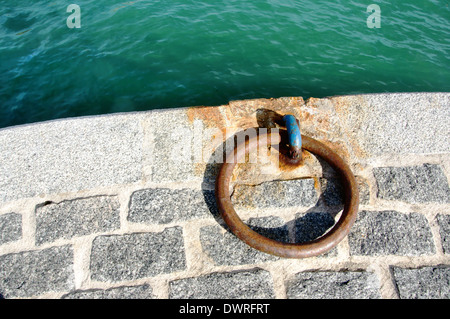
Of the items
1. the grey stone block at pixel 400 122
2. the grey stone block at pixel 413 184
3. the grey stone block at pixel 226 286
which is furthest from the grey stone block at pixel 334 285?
the grey stone block at pixel 400 122

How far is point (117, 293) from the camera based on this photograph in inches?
92.0

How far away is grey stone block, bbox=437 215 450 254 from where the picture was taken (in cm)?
259

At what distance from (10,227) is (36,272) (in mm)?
465

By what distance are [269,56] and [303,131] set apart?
2918mm

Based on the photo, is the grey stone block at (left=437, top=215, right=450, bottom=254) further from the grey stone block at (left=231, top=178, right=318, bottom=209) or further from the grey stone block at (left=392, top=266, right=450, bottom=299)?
the grey stone block at (left=231, top=178, right=318, bottom=209)

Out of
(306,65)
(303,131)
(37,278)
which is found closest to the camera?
(37,278)

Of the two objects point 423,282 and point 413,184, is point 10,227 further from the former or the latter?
point 413,184

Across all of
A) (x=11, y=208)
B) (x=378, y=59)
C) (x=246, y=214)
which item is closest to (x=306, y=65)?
(x=378, y=59)

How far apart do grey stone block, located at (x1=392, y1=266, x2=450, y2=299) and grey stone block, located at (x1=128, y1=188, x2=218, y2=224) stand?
4.76 ft

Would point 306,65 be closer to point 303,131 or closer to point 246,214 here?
point 303,131

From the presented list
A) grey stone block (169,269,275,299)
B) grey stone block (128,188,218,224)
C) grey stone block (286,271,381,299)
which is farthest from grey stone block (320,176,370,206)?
grey stone block (128,188,218,224)

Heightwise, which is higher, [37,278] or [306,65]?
[306,65]

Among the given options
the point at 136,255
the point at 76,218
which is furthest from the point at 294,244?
the point at 76,218

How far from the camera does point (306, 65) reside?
5.44 metres
